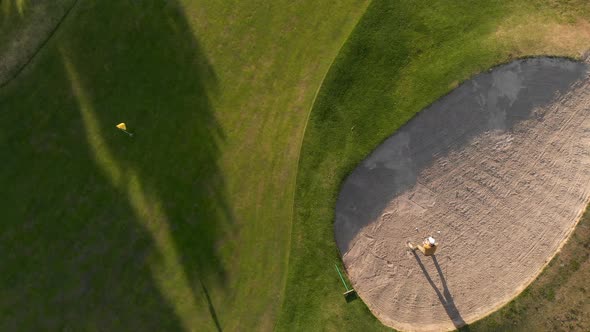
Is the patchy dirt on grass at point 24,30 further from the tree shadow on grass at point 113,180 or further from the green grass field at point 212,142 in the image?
the tree shadow on grass at point 113,180

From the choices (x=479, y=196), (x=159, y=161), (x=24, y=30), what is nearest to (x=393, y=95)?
(x=479, y=196)

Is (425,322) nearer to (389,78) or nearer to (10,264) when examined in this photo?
(389,78)

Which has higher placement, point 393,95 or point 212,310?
point 393,95

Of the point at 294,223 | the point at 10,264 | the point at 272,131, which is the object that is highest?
the point at 272,131

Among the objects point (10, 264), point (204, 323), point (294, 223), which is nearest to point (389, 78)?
point (294, 223)

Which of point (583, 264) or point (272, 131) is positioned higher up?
point (272, 131)

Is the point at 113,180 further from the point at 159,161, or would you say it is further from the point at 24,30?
the point at 24,30

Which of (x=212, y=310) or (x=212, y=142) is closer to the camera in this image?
(x=212, y=310)

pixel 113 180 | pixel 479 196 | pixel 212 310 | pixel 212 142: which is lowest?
pixel 212 310
